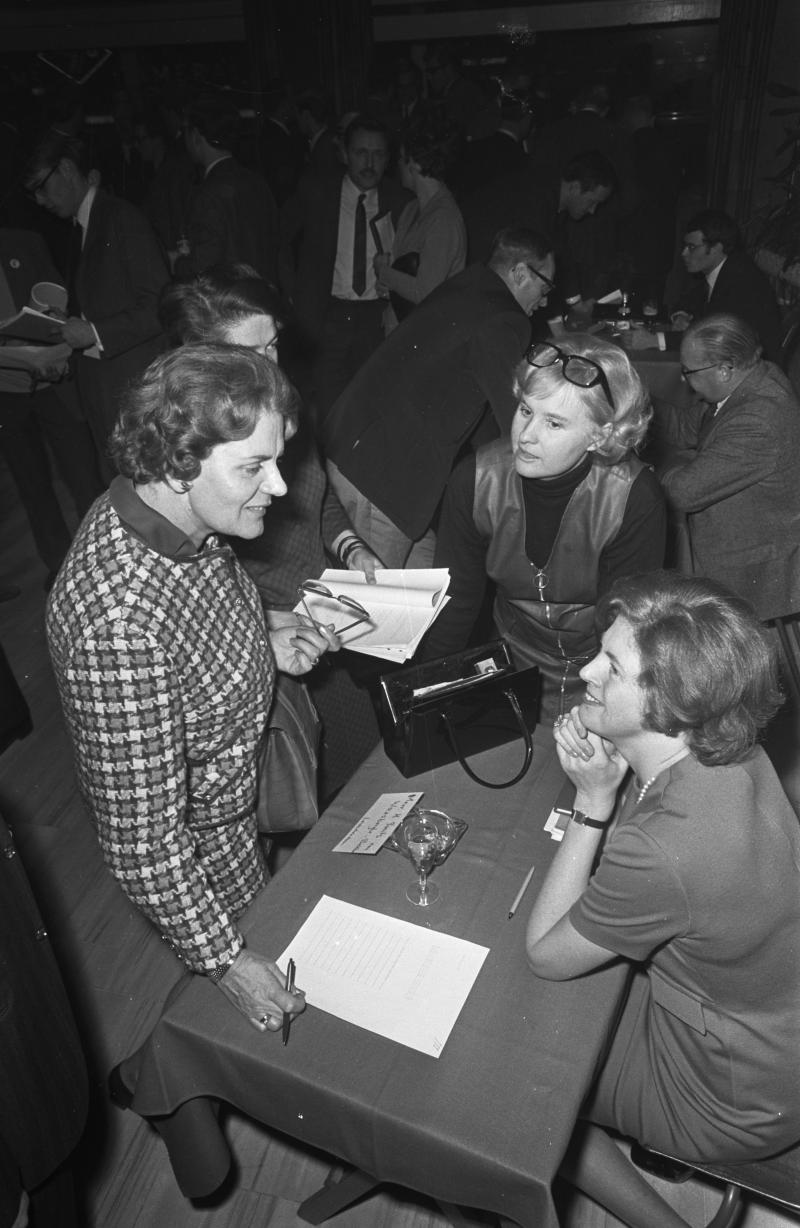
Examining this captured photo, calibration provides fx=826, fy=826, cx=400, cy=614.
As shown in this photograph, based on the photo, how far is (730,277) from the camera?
4336 millimetres

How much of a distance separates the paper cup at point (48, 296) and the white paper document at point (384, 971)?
10.8 ft

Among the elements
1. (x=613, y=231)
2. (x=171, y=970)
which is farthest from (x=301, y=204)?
(x=171, y=970)

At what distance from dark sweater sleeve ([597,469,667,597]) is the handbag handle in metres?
0.55

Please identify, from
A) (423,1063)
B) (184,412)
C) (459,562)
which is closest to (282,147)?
(459,562)

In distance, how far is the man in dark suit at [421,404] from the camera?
2.87 m

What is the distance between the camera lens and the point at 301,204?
509 cm

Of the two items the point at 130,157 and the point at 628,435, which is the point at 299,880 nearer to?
the point at 628,435

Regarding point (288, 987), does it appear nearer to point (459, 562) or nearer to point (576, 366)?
point (459, 562)

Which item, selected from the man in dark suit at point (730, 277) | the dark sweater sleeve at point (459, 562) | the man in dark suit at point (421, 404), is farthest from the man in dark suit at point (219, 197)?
the dark sweater sleeve at point (459, 562)

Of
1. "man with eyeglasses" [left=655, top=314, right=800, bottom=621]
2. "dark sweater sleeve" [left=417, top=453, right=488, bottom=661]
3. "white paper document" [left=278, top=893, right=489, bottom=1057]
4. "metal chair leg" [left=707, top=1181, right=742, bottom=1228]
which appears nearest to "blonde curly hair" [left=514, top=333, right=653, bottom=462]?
"dark sweater sleeve" [left=417, top=453, right=488, bottom=661]

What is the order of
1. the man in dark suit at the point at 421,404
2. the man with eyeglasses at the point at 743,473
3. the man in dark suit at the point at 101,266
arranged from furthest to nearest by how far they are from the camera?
1. the man in dark suit at the point at 101,266
2. the man with eyeglasses at the point at 743,473
3. the man in dark suit at the point at 421,404

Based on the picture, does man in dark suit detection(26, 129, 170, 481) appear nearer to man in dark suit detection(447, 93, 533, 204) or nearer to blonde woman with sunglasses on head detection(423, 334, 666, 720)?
blonde woman with sunglasses on head detection(423, 334, 666, 720)

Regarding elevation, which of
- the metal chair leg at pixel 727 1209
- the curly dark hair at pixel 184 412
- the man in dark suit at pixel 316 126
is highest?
the man in dark suit at pixel 316 126

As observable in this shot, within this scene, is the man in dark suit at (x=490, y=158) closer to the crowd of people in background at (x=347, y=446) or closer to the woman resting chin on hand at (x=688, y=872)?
the crowd of people in background at (x=347, y=446)
